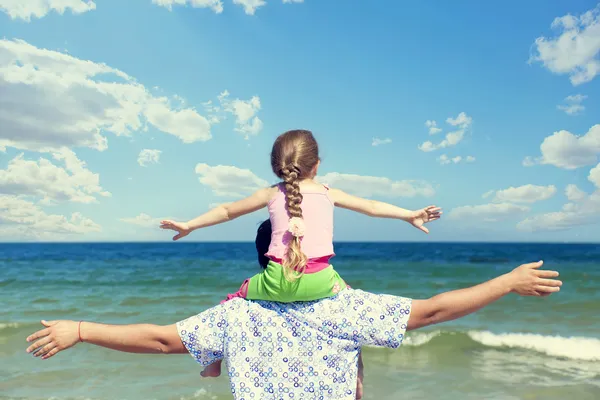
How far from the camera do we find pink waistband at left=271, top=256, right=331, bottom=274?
2.94 metres

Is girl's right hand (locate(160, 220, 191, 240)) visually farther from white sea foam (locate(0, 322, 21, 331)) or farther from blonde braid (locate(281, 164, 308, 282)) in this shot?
white sea foam (locate(0, 322, 21, 331))

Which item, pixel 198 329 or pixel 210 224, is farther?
pixel 210 224

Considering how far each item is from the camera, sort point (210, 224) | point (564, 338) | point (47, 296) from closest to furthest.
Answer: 1. point (210, 224)
2. point (564, 338)
3. point (47, 296)

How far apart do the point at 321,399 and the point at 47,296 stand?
14.1 meters

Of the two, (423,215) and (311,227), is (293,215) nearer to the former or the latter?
(311,227)

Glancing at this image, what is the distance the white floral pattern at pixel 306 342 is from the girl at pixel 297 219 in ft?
0.38

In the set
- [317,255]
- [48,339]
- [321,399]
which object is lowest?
[321,399]

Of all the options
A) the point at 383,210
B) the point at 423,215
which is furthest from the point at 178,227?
the point at 423,215

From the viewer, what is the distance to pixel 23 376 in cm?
688

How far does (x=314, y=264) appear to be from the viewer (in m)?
2.97

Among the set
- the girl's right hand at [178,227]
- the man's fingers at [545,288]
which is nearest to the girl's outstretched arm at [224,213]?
the girl's right hand at [178,227]

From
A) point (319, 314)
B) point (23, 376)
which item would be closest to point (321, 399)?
point (319, 314)

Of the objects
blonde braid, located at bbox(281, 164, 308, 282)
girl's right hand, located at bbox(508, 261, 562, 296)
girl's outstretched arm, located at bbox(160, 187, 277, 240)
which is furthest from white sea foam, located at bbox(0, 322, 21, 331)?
girl's right hand, located at bbox(508, 261, 562, 296)

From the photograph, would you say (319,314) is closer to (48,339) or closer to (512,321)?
(48,339)
